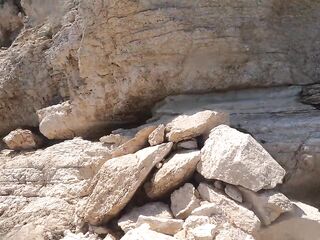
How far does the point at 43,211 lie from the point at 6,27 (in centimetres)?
367

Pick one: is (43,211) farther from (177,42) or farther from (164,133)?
(177,42)

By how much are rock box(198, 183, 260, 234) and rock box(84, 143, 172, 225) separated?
437 mm

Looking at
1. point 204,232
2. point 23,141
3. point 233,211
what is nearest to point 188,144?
point 233,211

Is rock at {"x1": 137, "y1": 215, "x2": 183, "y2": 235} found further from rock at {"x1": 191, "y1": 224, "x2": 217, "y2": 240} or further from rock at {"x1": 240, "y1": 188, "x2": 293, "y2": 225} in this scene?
rock at {"x1": 240, "y1": 188, "x2": 293, "y2": 225}

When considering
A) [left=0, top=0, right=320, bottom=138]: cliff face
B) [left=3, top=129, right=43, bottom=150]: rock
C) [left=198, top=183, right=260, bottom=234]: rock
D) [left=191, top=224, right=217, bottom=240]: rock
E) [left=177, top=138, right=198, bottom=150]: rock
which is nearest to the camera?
[left=191, top=224, right=217, bottom=240]: rock

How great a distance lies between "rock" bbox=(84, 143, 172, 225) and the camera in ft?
10.9

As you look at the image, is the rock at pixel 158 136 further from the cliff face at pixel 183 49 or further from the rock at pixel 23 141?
the rock at pixel 23 141

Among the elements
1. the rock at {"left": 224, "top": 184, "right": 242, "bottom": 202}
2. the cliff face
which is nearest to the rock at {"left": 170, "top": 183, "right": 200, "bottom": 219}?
the rock at {"left": 224, "top": 184, "right": 242, "bottom": 202}

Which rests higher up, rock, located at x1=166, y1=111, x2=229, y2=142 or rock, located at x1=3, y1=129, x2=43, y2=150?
A: rock, located at x1=166, y1=111, x2=229, y2=142

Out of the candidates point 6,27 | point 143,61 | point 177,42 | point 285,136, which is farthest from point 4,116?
point 285,136

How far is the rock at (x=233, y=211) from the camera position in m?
2.96

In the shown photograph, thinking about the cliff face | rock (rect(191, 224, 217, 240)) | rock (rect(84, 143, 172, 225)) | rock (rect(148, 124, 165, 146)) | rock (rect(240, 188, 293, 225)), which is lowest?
rock (rect(240, 188, 293, 225))

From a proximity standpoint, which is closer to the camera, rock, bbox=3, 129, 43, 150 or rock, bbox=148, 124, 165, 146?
rock, bbox=148, 124, 165, 146

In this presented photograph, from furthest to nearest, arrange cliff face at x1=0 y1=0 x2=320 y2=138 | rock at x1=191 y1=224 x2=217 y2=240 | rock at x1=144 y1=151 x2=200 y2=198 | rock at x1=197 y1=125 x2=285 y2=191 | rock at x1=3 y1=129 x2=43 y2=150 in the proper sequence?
rock at x1=3 y1=129 x2=43 y2=150 → cliff face at x1=0 y1=0 x2=320 y2=138 → rock at x1=144 y1=151 x2=200 y2=198 → rock at x1=197 y1=125 x2=285 y2=191 → rock at x1=191 y1=224 x2=217 y2=240
